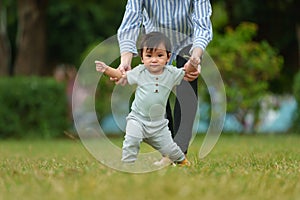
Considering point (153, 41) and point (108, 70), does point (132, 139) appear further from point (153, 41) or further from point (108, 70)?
point (153, 41)

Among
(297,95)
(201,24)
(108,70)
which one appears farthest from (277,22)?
(108,70)

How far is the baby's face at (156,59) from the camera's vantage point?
5.64 m

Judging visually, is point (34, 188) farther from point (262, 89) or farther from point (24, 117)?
point (262, 89)

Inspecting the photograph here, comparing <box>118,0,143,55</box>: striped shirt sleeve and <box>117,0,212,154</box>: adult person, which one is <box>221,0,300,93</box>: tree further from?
<box>118,0,143,55</box>: striped shirt sleeve

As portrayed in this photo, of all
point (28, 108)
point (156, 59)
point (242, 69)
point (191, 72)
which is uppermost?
point (156, 59)

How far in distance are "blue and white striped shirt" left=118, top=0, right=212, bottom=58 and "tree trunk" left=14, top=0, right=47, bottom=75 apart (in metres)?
15.5

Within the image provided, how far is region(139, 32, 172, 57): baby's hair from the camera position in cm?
569

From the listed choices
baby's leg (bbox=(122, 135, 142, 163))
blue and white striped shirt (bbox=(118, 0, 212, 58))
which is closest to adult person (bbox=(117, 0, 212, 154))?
blue and white striped shirt (bbox=(118, 0, 212, 58))

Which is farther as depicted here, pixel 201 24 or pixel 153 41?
pixel 201 24

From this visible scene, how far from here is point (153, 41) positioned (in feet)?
18.8

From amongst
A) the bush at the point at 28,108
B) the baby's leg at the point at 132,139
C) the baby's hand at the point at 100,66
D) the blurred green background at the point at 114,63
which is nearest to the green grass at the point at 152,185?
the baby's leg at the point at 132,139

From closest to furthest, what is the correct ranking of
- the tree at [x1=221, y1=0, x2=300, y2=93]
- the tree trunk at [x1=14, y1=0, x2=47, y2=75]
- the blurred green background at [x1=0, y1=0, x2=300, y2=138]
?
1. the blurred green background at [x1=0, y1=0, x2=300, y2=138]
2. the tree trunk at [x1=14, y1=0, x2=47, y2=75]
3. the tree at [x1=221, y1=0, x2=300, y2=93]

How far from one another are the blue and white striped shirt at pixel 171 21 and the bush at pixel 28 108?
12491mm

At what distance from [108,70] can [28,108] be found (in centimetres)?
1336
